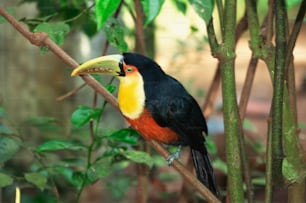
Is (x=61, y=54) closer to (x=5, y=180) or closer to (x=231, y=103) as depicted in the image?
(x=231, y=103)

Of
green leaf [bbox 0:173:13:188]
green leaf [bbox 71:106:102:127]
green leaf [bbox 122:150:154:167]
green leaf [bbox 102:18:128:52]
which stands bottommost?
green leaf [bbox 0:173:13:188]

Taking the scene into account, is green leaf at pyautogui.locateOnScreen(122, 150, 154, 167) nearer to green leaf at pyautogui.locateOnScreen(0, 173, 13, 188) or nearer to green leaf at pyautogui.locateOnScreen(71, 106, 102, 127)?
green leaf at pyautogui.locateOnScreen(71, 106, 102, 127)

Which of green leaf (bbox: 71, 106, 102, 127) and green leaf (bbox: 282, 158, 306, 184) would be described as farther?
green leaf (bbox: 71, 106, 102, 127)

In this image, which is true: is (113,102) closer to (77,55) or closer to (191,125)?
(191,125)

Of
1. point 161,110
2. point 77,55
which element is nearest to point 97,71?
point 161,110

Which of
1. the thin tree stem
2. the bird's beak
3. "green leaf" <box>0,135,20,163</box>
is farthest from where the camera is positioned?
"green leaf" <box>0,135,20,163</box>

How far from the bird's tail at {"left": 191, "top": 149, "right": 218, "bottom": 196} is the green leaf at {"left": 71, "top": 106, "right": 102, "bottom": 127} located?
0.26 metres

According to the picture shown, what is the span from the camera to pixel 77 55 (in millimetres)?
2803

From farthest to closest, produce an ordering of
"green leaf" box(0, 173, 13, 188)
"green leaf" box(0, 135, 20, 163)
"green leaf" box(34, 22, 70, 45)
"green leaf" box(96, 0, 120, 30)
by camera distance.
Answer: "green leaf" box(0, 135, 20, 163) < "green leaf" box(0, 173, 13, 188) < "green leaf" box(34, 22, 70, 45) < "green leaf" box(96, 0, 120, 30)

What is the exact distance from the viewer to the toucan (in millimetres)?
1541

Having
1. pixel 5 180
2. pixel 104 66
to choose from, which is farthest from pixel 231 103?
pixel 5 180

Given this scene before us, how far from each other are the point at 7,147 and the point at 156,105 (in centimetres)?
50

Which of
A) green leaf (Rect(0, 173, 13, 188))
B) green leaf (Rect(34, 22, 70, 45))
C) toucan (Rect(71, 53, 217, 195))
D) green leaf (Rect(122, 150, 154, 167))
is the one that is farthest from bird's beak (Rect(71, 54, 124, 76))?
green leaf (Rect(0, 173, 13, 188))

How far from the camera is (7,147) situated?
1.85m
